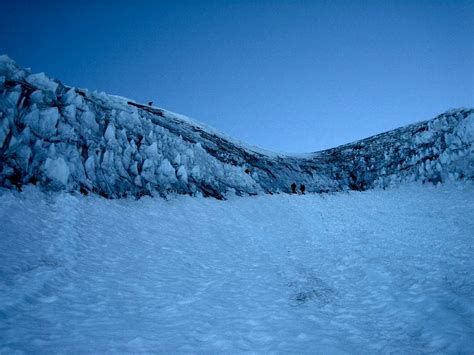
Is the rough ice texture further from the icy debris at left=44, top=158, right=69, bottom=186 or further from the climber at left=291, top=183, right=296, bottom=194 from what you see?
the climber at left=291, top=183, right=296, bottom=194

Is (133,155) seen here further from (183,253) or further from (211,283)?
(211,283)

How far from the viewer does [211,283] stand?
8281mm

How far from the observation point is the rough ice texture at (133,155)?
457 inches

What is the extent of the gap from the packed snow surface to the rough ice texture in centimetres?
112

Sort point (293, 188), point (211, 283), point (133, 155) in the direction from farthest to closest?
point (293, 188)
point (133, 155)
point (211, 283)

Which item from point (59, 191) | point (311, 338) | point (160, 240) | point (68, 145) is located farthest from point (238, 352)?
point (68, 145)

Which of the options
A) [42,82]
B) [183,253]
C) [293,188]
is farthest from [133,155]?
[293,188]

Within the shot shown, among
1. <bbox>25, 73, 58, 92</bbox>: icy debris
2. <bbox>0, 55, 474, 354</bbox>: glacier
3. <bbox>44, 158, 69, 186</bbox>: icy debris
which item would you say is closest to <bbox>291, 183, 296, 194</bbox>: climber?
<bbox>0, 55, 474, 354</bbox>: glacier

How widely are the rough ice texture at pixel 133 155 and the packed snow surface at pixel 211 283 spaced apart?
3.68 ft

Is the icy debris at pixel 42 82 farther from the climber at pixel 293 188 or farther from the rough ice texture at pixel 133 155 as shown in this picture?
the climber at pixel 293 188

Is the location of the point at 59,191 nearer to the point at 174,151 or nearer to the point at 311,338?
the point at 174,151

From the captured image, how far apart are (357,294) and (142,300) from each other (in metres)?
5.71

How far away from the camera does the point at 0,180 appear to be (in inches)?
390

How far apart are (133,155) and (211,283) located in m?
10.4
